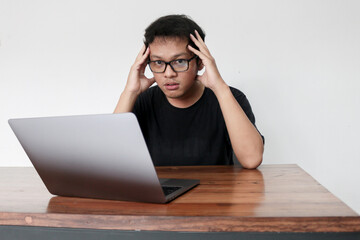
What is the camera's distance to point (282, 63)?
208cm

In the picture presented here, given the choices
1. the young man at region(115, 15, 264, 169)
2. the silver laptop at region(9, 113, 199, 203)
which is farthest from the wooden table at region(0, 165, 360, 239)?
the young man at region(115, 15, 264, 169)

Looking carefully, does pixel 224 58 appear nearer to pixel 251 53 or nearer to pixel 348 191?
pixel 251 53

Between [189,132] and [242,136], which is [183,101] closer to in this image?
[189,132]

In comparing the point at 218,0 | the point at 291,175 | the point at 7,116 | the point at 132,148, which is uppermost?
the point at 218,0

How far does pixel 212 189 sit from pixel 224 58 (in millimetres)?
1384

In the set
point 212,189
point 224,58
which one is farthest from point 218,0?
point 212,189

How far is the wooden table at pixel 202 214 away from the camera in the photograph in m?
0.61

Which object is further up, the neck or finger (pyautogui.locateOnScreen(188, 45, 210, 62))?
finger (pyautogui.locateOnScreen(188, 45, 210, 62))

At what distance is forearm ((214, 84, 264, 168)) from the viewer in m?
1.19

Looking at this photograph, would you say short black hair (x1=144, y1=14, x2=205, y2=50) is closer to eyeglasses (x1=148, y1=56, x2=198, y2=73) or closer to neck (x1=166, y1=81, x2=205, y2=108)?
eyeglasses (x1=148, y1=56, x2=198, y2=73)

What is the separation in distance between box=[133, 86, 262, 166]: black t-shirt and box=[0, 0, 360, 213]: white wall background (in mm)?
573

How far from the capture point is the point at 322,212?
0.63m

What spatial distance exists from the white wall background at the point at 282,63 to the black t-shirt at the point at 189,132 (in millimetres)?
573

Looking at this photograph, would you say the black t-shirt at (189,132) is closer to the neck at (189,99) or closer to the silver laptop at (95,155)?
the neck at (189,99)
